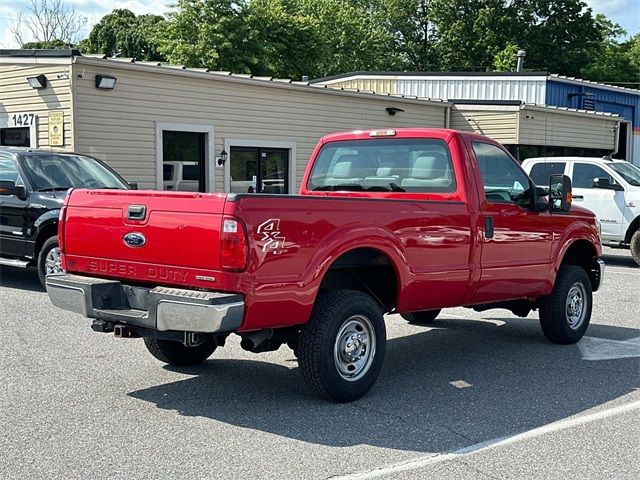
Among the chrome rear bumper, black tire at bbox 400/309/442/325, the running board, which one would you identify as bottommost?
black tire at bbox 400/309/442/325

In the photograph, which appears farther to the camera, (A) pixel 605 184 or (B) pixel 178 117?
(B) pixel 178 117

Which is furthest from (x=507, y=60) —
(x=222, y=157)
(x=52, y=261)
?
(x=52, y=261)

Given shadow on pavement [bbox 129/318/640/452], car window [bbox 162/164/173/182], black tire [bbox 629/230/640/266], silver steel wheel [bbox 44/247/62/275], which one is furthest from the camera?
car window [bbox 162/164/173/182]

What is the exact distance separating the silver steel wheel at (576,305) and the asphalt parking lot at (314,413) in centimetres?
29

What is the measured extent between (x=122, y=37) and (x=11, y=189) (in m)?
49.7

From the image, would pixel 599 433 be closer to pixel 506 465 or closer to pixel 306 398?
pixel 506 465

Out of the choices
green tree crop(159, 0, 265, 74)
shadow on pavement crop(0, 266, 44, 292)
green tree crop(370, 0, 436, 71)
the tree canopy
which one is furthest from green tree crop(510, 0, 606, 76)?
shadow on pavement crop(0, 266, 44, 292)

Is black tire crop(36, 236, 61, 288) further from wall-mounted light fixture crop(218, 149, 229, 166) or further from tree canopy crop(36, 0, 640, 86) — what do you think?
tree canopy crop(36, 0, 640, 86)

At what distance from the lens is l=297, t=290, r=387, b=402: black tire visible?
17.9ft

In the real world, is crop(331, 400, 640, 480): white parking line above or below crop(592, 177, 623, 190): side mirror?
below

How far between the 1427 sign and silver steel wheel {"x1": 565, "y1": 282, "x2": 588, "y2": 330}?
11.6m

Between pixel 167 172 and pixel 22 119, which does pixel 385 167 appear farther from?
pixel 22 119

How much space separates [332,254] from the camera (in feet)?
17.8

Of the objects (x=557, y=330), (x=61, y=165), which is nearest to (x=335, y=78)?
(x=61, y=165)
